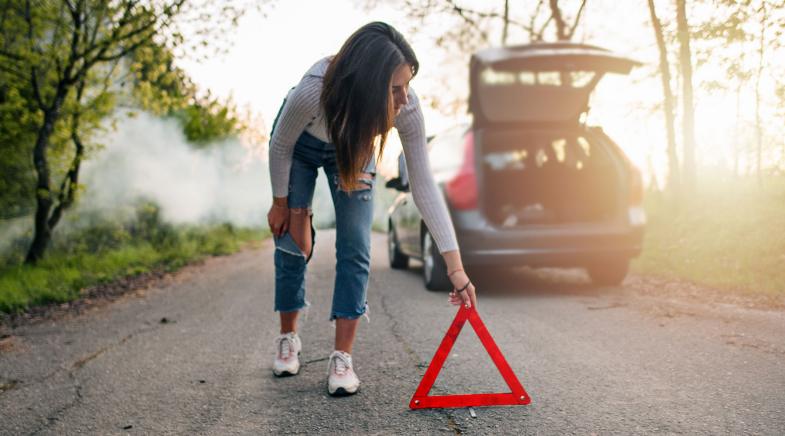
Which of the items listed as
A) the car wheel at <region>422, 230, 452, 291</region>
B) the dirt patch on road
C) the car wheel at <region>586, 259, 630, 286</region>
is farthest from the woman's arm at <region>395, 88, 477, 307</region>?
the car wheel at <region>586, 259, 630, 286</region>

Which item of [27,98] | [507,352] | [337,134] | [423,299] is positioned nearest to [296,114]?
[337,134]

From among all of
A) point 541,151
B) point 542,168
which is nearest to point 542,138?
point 541,151

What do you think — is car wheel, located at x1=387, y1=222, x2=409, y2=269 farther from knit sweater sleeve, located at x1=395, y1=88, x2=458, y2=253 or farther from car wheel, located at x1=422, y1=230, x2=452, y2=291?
knit sweater sleeve, located at x1=395, y1=88, x2=458, y2=253

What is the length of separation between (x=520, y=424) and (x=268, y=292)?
4.48 m

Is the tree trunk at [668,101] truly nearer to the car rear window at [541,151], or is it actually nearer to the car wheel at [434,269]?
the car rear window at [541,151]

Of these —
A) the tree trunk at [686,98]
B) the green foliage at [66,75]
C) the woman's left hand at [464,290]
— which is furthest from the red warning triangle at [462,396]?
the green foliage at [66,75]

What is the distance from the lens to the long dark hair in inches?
95.0

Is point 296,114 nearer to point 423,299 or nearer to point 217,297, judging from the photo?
point 423,299

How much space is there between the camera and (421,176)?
9.17 feet

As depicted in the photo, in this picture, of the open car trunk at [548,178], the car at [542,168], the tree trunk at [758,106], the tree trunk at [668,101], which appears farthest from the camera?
the tree trunk at [668,101]

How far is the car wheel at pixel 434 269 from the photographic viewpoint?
6.05 m

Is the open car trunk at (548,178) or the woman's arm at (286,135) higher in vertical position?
the woman's arm at (286,135)

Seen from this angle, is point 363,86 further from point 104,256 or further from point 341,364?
point 104,256

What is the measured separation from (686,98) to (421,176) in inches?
302
